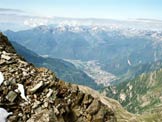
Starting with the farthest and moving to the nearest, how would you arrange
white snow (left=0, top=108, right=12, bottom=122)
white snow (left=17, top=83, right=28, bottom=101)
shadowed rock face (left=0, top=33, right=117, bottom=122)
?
white snow (left=17, top=83, right=28, bottom=101) < shadowed rock face (left=0, top=33, right=117, bottom=122) < white snow (left=0, top=108, right=12, bottom=122)

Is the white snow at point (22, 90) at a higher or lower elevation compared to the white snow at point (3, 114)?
higher

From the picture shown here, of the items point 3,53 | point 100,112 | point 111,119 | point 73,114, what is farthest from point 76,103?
point 3,53

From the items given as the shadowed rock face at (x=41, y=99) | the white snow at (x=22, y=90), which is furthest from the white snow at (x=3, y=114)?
the white snow at (x=22, y=90)

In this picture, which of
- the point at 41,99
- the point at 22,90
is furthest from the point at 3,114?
the point at 41,99

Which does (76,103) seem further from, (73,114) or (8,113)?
(8,113)

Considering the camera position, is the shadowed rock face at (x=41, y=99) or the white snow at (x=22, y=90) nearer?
the shadowed rock face at (x=41, y=99)

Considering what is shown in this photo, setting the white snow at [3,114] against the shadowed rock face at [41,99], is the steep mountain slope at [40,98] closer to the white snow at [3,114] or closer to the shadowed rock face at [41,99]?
the shadowed rock face at [41,99]

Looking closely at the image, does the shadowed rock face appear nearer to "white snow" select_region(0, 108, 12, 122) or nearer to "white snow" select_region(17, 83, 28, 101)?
"white snow" select_region(17, 83, 28, 101)

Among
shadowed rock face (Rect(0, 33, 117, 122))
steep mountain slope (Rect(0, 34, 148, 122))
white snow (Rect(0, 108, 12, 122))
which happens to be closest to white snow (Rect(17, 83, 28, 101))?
steep mountain slope (Rect(0, 34, 148, 122))
